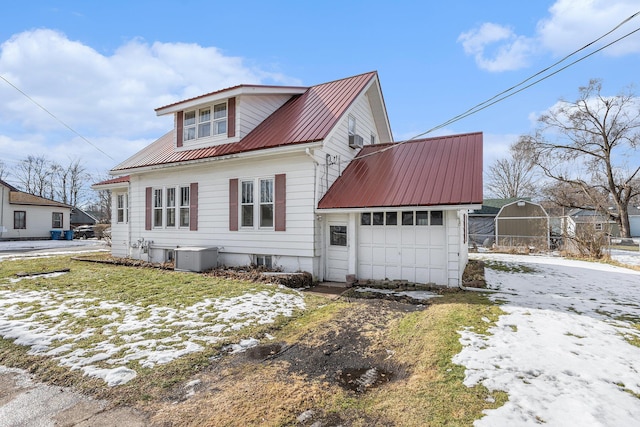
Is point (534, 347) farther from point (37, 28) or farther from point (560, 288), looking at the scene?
point (37, 28)

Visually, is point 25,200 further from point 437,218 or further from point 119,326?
point 437,218

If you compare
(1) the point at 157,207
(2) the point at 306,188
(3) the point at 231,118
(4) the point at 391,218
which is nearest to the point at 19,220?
(1) the point at 157,207

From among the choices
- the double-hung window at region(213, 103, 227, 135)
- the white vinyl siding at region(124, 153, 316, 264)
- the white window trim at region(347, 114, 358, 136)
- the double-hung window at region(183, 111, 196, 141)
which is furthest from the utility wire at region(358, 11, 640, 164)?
the double-hung window at region(183, 111, 196, 141)

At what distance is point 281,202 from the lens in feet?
33.4

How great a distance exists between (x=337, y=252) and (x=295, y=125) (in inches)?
176

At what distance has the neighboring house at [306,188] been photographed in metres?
8.93

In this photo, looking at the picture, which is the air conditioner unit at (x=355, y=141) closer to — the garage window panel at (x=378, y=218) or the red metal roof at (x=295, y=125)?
the red metal roof at (x=295, y=125)

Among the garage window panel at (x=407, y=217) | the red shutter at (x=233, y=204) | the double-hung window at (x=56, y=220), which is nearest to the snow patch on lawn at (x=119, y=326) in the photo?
the garage window panel at (x=407, y=217)

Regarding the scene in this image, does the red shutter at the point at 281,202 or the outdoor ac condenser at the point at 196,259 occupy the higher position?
the red shutter at the point at 281,202

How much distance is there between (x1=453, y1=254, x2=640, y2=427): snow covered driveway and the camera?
2930 mm

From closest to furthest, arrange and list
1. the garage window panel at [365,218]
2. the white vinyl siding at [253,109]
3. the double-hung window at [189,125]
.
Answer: the garage window panel at [365,218]
the white vinyl siding at [253,109]
the double-hung window at [189,125]

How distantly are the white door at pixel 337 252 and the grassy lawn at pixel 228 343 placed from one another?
2067 millimetres

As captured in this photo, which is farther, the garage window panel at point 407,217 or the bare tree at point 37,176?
the bare tree at point 37,176

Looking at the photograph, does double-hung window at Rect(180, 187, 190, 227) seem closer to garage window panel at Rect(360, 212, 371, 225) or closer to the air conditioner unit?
the air conditioner unit
